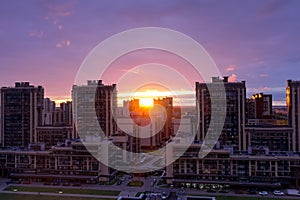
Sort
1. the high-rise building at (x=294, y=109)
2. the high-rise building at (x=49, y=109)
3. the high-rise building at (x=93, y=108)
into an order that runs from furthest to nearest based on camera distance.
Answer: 1. the high-rise building at (x=49, y=109)
2. the high-rise building at (x=93, y=108)
3. the high-rise building at (x=294, y=109)

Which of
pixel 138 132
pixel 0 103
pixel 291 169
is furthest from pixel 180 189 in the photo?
pixel 0 103

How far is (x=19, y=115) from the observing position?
15844mm

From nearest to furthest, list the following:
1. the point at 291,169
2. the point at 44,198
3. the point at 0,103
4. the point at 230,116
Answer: the point at 44,198 < the point at 291,169 < the point at 230,116 < the point at 0,103

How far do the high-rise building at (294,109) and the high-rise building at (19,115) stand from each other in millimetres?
11840

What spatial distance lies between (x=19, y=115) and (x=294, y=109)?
505 inches

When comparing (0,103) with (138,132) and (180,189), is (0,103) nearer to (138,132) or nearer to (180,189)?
(138,132)

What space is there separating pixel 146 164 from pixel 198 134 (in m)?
2.91

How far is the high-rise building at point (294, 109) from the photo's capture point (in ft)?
44.3

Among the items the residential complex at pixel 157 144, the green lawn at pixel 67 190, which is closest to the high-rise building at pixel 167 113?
the residential complex at pixel 157 144

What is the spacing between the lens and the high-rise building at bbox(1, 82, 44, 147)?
15.8 m

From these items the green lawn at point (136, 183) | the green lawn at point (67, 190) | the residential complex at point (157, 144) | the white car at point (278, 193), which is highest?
the residential complex at point (157, 144)

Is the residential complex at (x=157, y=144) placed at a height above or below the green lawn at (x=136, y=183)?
above

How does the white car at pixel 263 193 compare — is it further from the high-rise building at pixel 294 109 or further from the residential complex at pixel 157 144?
the high-rise building at pixel 294 109

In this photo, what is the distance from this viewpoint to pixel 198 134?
47.5ft
